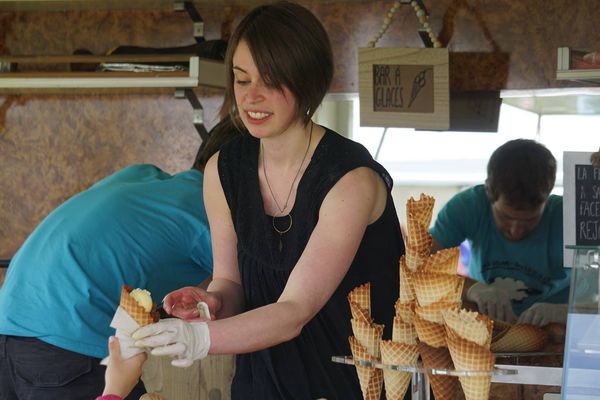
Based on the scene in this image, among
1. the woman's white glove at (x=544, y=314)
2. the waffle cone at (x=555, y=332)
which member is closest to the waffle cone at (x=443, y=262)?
the waffle cone at (x=555, y=332)

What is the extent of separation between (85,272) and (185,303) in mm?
718

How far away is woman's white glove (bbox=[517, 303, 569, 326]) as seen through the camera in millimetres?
3184

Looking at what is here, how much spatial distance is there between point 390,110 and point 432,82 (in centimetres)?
16

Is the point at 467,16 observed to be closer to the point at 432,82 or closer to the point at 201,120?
the point at 432,82

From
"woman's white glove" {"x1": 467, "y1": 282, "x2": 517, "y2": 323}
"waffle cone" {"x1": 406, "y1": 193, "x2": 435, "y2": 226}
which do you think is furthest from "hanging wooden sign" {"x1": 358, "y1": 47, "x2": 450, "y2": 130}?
"waffle cone" {"x1": 406, "y1": 193, "x2": 435, "y2": 226}

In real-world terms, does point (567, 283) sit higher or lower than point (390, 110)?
lower

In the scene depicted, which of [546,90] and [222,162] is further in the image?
[546,90]

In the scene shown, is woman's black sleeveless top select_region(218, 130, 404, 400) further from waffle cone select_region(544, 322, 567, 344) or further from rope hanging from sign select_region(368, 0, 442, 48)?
rope hanging from sign select_region(368, 0, 442, 48)

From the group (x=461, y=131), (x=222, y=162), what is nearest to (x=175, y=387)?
(x=222, y=162)

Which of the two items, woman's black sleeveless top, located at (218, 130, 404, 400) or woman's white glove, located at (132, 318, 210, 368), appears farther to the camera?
woman's black sleeveless top, located at (218, 130, 404, 400)

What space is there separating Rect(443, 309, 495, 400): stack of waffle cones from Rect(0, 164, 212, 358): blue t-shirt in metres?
1.21

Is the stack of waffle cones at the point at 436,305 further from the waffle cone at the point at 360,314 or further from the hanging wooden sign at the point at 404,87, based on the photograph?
the hanging wooden sign at the point at 404,87

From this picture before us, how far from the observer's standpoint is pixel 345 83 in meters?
3.53

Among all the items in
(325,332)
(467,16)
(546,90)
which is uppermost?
(467,16)
